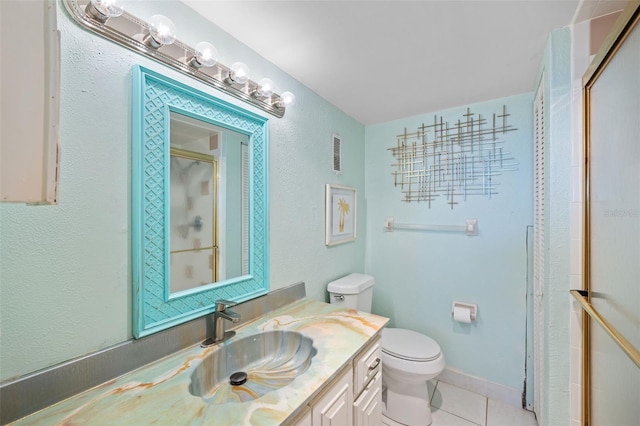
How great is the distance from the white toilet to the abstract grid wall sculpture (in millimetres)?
966

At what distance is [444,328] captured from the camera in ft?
6.66

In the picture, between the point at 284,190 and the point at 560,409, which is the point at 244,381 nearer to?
the point at 284,190

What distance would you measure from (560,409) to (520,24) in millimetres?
1745

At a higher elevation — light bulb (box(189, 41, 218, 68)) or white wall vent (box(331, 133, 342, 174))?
light bulb (box(189, 41, 218, 68))

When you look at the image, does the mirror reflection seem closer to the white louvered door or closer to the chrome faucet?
the chrome faucet

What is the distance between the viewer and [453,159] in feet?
6.54

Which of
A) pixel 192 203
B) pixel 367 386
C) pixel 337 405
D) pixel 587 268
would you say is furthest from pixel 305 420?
pixel 587 268

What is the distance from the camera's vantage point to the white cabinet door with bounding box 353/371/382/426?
1103 mm

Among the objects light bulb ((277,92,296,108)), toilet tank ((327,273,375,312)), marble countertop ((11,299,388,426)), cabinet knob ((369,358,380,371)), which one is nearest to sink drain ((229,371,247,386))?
marble countertop ((11,299,388,426))

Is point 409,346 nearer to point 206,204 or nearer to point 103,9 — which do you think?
point 206,204

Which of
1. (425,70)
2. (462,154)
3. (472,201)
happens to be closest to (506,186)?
(472,201)

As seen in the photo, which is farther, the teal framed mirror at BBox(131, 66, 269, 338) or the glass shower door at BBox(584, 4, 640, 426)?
the teal framed mirror at BBox(131, 66, 269, 338)

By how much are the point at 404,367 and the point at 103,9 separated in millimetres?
2076

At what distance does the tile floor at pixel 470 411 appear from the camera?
1.64 meters
